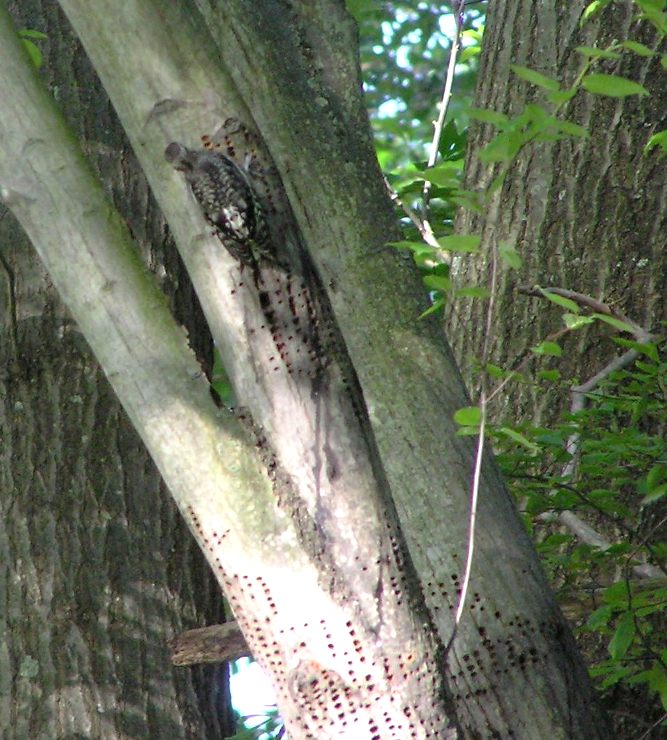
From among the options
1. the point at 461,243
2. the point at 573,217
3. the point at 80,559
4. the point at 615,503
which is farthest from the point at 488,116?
the point at 573,217

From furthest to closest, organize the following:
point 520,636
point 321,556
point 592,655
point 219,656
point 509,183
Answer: point 509,183, point 592,655, point 219,656, point 520,636, point 321,556

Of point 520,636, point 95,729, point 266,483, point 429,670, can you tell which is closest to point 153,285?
point 266,483

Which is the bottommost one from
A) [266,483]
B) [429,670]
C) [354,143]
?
[429,670]

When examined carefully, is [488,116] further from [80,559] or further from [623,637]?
[80,559]

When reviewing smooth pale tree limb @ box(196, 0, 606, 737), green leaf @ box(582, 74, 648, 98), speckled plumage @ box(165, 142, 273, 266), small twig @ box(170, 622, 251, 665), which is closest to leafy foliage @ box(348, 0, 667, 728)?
green leaf @ box(582, 74, 648, 98)

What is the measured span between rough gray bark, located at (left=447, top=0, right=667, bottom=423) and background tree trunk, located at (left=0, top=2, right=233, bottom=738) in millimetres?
1105

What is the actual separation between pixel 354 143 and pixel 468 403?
0.59 metres

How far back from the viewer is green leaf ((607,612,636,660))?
207 centimetres

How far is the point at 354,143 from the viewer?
2.21 m

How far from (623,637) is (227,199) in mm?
1159

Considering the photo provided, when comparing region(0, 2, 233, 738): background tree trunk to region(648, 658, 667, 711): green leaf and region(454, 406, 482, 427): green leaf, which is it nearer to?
region(648, 658, 667, 711): green leaf

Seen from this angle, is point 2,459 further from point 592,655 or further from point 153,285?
point 592,655

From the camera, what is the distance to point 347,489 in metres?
1.72

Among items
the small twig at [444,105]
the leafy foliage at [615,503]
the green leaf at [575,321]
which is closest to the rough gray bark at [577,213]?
the leafy foliage at [615,503]
